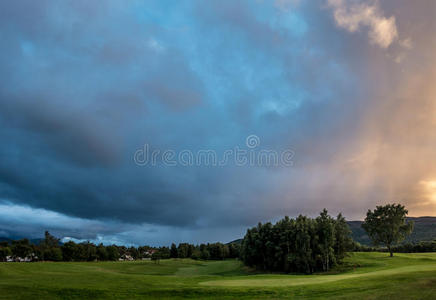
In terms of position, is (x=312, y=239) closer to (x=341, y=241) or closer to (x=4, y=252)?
(x=341, y=241)

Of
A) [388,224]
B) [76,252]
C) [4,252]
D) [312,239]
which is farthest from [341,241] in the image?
[4,252]

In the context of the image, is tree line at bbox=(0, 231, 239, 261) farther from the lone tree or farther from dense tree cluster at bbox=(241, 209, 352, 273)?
the lone tree

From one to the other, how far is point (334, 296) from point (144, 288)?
68.3 feet

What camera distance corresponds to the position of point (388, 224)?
285 ft

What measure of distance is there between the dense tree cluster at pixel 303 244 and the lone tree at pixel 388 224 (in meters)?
11.1

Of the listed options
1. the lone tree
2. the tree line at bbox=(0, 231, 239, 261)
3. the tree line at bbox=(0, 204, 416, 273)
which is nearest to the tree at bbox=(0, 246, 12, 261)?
the tree line at bbox=(0, 231, 239, 261)

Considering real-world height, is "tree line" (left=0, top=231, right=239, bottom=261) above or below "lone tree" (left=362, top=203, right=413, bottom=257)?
below

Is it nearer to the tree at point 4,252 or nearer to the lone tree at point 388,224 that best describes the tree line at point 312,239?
the lone tree at point 388,224

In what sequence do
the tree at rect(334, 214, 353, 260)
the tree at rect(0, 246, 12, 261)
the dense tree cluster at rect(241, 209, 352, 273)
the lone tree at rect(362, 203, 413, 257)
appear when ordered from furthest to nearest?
the tree at rect(0, 246, 12, 261)
the lone tree at rect(362, 203, 413, 257)
the tree at rect(334, 214, 353, 260)
the dense tree cluster at rect(241, 209, 352, 273)

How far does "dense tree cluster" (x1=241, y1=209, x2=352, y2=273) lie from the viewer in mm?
78000

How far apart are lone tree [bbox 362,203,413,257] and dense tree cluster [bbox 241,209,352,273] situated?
1107cm

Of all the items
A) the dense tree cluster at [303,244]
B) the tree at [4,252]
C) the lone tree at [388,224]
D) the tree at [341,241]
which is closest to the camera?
the dense tree cluster at [303,244]

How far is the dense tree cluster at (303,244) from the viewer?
78000 millimetres

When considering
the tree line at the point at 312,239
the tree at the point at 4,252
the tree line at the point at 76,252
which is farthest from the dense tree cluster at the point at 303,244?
the tree at the point at 4,252
